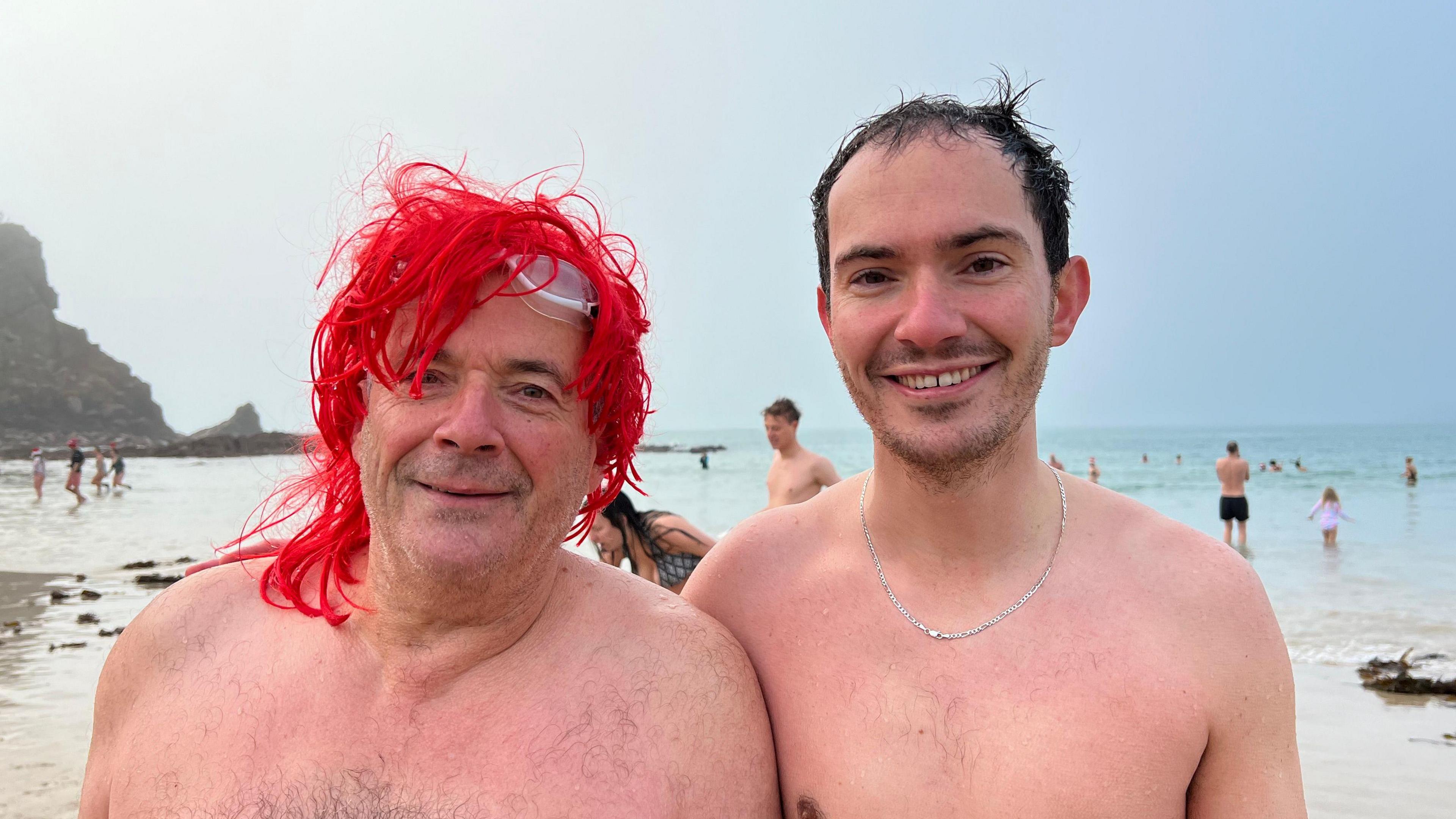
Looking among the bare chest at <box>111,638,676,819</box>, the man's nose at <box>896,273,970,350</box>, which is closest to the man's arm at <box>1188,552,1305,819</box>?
the man's nose at <box>896,273,970,350</box>

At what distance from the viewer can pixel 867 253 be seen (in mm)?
1831

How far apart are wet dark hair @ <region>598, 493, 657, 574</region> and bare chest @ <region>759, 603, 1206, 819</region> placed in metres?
3.68

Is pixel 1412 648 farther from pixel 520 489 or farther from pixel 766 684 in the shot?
pixel 520 489

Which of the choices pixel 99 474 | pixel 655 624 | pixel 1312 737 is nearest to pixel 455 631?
pixel 655 624

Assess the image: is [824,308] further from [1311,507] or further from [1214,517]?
[1311,507]

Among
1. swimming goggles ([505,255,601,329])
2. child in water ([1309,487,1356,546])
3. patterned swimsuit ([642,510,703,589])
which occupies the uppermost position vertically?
swimming goggles ([505,255,601,329])

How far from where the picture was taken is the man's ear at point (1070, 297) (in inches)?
77.7

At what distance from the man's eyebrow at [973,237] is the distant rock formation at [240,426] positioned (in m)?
70.9

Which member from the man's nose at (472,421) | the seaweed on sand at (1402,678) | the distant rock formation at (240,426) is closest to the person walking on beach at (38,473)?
the man's nose at (472,421)

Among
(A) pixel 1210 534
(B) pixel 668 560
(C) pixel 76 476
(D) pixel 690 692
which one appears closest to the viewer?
(D) pixel 690 692

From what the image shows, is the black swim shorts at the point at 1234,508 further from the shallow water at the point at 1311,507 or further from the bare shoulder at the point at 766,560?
the bare shoulder at the point at 766,560

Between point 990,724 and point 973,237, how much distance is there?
1017 mm

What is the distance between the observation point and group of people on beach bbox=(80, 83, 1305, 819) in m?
1.73

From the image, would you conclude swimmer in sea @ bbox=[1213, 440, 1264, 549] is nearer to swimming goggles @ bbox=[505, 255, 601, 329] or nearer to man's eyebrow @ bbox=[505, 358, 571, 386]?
swimming goggles @ bbox=[505, 255, 601, 329]
